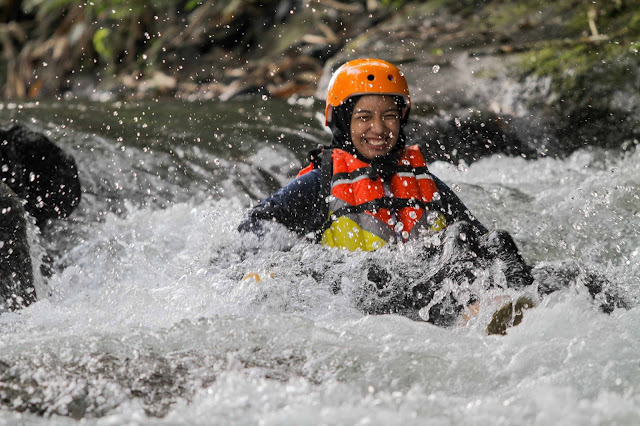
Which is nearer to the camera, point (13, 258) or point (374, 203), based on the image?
point (13, 258)

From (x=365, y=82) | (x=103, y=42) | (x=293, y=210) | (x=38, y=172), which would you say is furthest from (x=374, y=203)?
(x=103, y=42)

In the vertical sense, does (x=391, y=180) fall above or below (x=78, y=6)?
below

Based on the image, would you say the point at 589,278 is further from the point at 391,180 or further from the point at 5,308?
the point at 5,308

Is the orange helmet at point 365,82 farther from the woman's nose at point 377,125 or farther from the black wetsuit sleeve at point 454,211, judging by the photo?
the black wetsuit sleeve at point 454,211

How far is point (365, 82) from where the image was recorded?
4352mm

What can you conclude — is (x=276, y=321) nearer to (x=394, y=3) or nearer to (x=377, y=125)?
(x=377, y=125)

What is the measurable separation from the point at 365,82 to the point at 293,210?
933mm

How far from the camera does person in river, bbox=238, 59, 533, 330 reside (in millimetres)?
3963

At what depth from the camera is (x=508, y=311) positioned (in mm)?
3061

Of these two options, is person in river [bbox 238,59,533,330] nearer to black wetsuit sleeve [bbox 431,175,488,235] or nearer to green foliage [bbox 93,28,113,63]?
black wetsuit sleeve [bbox 431,175,488,235]

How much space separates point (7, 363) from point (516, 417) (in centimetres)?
177

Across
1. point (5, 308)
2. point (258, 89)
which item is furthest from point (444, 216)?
point (258, 89)

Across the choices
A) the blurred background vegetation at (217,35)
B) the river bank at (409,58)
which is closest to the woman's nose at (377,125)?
the river bank at (409,58)

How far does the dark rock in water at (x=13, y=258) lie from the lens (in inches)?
145
